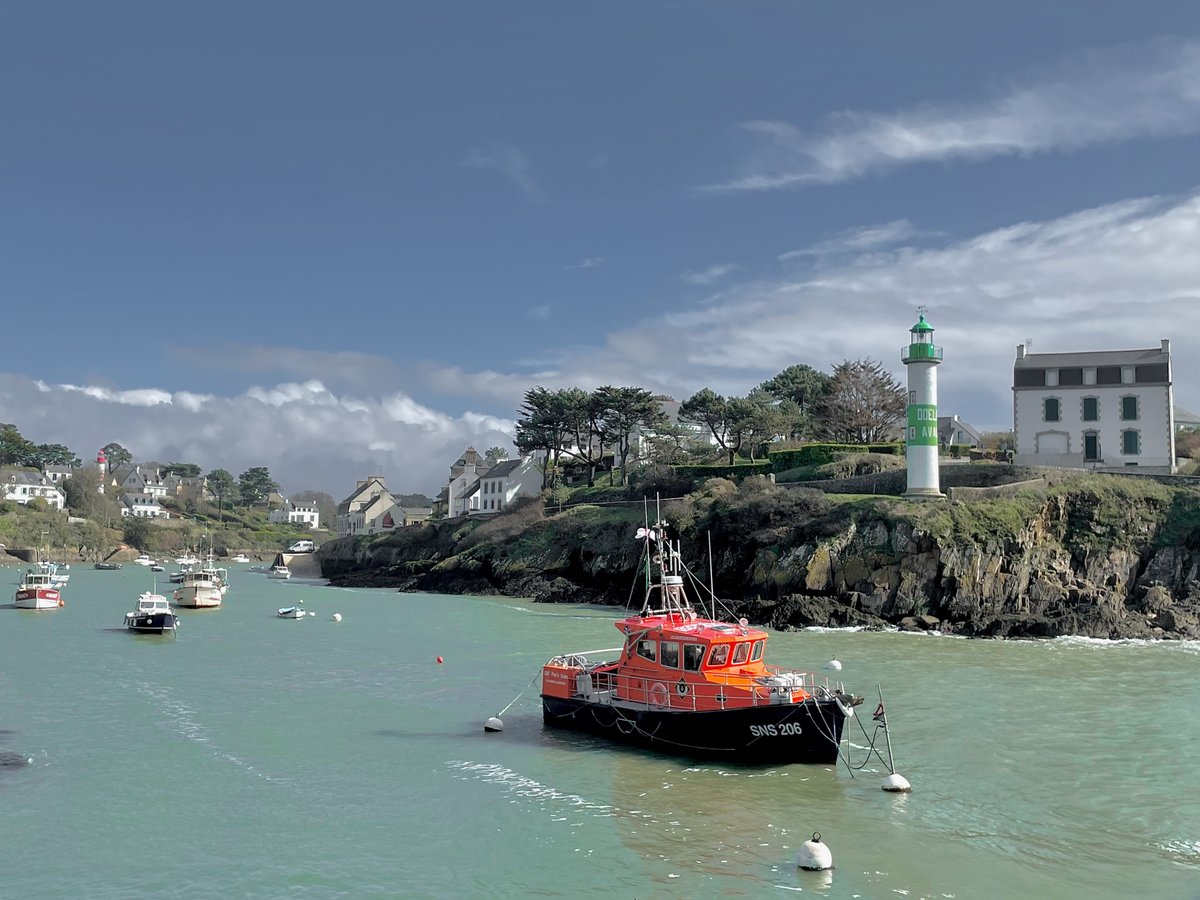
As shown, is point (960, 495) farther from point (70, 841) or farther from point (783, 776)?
point (70, 841)

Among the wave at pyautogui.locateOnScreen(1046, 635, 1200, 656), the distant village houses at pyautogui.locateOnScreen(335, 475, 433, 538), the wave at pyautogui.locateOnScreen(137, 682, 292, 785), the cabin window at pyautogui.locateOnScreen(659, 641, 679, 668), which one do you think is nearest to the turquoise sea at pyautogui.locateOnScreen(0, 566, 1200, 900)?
the wave at pyautogui.locateOnScreen(137, 682, 292, 785)

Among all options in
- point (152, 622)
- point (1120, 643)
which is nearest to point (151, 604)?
point (152, 622)

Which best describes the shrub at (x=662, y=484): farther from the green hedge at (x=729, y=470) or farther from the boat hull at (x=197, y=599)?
the boat hull at (x=197, y=599)

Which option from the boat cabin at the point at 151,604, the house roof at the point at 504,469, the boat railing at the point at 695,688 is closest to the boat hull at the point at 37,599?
the boat cabin at the point at 151,604

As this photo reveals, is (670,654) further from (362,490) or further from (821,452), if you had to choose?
(362,490)

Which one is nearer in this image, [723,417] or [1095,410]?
[1095,410]

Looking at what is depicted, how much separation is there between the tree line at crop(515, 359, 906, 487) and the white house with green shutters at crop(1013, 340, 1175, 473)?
1920 cm

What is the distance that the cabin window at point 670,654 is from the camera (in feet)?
71.4

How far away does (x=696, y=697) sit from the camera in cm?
2119

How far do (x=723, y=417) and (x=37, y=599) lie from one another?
51.3 metres

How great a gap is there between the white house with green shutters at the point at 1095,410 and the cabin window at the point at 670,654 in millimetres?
42558

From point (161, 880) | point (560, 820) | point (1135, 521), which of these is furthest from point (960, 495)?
point (161, 880)

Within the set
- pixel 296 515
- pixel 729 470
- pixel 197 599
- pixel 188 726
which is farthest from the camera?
pixel 296 515

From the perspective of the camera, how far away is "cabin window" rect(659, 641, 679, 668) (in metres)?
21.8
